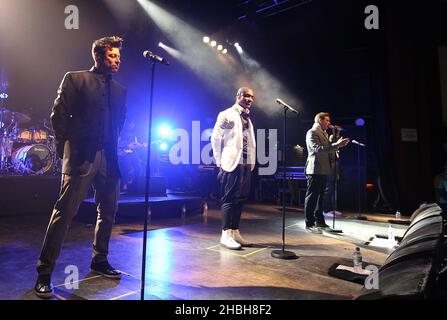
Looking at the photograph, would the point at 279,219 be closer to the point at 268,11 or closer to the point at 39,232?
the point at 39,232

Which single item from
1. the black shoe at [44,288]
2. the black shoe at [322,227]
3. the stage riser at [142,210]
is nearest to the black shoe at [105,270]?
the black shoe at [44,288]

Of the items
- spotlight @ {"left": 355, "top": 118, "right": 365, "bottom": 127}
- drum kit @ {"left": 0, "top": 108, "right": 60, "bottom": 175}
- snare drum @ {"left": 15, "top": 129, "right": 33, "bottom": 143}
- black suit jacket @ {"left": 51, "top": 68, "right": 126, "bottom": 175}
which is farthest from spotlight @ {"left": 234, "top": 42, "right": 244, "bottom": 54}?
black suit jacket @ {"left": 51, "top": 68, "right": 126, "bottom": 175}

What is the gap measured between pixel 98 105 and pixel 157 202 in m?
3.33

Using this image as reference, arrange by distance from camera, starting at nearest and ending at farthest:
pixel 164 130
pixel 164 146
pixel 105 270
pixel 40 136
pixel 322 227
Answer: pixel 105 270 < pixel 322 227 < pixel 40 136 < pixel 164 146 < pixel 164 130

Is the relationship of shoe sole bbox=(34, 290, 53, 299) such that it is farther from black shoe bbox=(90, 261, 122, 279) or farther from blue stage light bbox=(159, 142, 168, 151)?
blue stage light bbox=(159, 142, 168, 151)

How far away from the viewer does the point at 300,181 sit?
8.68 m

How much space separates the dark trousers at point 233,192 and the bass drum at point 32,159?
460 centimetres

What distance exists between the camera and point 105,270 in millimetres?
2473

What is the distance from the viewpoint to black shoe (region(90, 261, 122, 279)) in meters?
2.42

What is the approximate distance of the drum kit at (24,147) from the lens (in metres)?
6.23

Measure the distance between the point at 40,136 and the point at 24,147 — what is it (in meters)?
0.78

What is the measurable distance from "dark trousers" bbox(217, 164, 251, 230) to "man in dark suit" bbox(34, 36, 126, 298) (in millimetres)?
1389

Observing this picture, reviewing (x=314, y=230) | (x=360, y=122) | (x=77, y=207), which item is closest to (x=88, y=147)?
(x=77, y=207)

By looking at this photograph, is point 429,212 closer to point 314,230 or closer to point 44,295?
point 314,230
